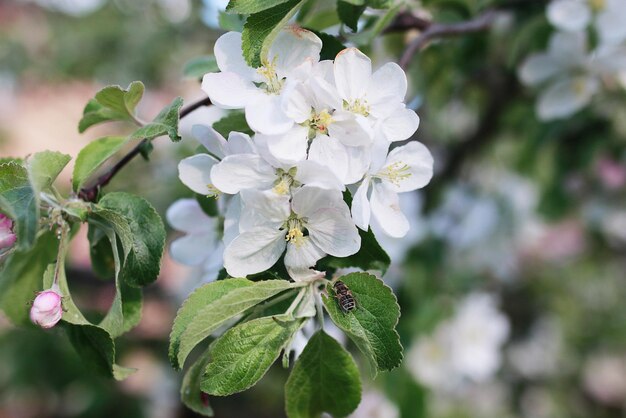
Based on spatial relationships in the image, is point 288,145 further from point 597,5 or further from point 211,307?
point 597,5

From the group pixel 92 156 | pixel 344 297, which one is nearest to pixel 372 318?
pixel 344 297

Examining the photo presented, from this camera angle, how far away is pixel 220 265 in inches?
29.3

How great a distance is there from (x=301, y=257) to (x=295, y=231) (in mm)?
30

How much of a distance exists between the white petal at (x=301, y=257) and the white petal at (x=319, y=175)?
76 millimetres

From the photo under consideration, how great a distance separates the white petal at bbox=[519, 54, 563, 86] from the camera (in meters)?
1.22

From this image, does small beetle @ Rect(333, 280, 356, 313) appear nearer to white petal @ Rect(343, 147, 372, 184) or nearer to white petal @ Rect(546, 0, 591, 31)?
white petal @ Rect(343, 147, 372, 184)

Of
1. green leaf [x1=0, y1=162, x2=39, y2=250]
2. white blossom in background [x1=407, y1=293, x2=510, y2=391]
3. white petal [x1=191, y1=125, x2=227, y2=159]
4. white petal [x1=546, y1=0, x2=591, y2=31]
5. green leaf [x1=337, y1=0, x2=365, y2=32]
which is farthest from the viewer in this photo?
white blossom in background [x1=407, y1=293, x2=510, y2=391]

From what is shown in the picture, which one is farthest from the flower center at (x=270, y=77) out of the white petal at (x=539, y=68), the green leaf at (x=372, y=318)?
the white petal at (x=539, y=68)

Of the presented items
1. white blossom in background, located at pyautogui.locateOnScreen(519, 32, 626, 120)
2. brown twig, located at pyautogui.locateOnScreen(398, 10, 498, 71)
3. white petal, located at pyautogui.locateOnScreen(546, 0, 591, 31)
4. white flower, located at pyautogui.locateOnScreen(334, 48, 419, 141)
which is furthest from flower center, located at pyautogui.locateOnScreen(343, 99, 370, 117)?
white blossom in background, located at pyautogui.locateOnScreen(519, 32, 626, 120)

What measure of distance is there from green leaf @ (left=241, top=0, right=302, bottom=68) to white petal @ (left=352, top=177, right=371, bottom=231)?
170 millimetres

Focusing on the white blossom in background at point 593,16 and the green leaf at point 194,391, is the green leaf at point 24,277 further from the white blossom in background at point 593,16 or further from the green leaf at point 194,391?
the white blossom in background at point 593,16

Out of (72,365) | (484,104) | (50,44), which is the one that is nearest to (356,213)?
(484,104)

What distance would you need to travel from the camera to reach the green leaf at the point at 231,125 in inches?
27.2

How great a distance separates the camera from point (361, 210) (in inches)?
23.8
